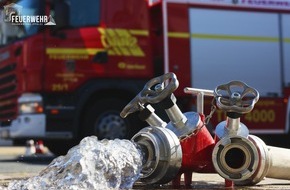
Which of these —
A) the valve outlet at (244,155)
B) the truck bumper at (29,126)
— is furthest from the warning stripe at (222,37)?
the valve outlet at (244,155)

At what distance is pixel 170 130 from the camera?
432cm

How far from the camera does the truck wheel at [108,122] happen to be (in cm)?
904

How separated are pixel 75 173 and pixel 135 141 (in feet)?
2.09

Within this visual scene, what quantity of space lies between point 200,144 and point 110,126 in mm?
4848

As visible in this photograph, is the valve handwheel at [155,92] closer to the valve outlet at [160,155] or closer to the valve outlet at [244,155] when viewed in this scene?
the valve outlet at [160,155]

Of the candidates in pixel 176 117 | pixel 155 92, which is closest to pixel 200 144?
pixel 176 117

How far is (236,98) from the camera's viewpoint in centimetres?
424

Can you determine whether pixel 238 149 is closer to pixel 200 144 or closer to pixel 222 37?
pixel 200 144

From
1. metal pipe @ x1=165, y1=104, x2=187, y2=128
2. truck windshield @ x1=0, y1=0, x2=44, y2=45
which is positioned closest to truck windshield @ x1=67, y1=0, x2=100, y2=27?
truck windshield @ x1=0, y1=0, x2=44, y2=45

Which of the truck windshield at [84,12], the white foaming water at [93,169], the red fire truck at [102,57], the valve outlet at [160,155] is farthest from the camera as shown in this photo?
the truck windshield at [84,12]

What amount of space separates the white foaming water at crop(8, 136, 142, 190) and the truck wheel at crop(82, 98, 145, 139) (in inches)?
190

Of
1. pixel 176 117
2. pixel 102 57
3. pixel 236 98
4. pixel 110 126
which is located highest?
pixel 102 57

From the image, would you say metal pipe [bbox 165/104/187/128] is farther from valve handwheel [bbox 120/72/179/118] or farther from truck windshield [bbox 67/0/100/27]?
truck windshield [bbox 67/0/100/27]

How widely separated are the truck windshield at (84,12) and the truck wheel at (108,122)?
1219 mm
